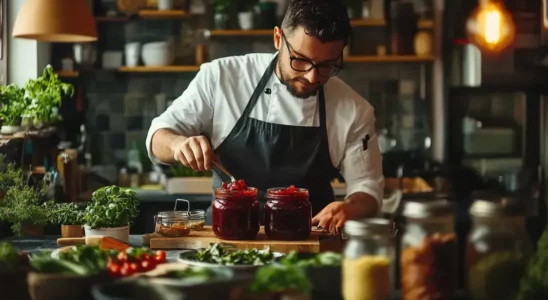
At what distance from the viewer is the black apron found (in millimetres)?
3455

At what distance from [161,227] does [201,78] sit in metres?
0.94

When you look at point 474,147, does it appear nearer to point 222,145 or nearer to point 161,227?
point 222,145

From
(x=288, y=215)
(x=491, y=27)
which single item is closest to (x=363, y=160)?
(x=288, y=215)

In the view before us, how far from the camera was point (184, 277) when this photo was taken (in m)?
1.83

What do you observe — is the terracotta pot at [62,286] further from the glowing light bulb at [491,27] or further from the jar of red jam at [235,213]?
the glowing light bulb at [491,27]

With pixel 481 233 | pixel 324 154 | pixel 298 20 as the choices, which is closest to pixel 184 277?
pixel 481 233

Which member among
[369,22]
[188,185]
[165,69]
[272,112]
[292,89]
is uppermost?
[369,22]

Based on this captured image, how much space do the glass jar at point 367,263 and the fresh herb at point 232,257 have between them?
1.73 ft

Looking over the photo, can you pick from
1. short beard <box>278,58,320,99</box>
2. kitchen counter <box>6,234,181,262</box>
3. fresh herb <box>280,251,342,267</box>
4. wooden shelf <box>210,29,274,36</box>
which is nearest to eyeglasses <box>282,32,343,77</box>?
short beard <box>278,58,320,99</box>

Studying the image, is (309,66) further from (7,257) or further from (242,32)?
(242,32)

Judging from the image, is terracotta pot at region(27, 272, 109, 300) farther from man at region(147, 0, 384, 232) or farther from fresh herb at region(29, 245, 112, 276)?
man at region(147, 0, 384, 232)

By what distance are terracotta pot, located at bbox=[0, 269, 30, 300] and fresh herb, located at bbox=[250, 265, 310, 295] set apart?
58cm

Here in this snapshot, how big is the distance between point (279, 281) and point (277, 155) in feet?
5.92

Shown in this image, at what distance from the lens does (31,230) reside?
327 centimetres
